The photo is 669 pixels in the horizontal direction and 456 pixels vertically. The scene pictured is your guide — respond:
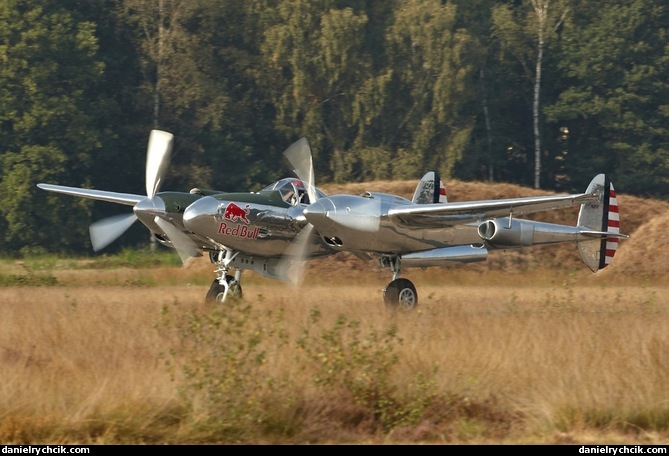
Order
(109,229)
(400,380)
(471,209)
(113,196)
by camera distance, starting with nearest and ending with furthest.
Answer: (400,380) < (471,209) < (109,229) < (113,196)

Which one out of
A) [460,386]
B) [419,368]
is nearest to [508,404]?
[460,386]

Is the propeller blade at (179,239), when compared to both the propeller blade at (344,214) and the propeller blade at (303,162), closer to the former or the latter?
the propeller blade at (303,162)

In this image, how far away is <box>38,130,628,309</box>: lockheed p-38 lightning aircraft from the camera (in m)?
17.8

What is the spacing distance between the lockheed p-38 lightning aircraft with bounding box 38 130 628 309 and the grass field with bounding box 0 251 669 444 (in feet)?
7.73

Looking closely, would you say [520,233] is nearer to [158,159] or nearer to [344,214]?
[344,214]

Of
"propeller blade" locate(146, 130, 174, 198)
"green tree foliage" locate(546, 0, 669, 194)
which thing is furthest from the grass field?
"green tree foliage" locate(546, 0, 669, 194)

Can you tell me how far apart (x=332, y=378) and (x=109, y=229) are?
11208 mm

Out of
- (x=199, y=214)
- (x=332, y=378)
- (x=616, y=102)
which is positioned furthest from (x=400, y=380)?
(x=616, y=102)

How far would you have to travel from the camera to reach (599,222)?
21703 millimetres

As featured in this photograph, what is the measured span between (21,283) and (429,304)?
1044 cm

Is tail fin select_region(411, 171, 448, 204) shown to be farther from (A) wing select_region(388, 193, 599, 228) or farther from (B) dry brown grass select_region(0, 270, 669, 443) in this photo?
(B) dry brown grass select_region(0, 270, 669, 443)

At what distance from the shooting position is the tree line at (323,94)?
154 ft

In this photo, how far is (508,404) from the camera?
10.3 meters

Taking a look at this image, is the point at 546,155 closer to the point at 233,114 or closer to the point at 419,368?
the point at 233,114
